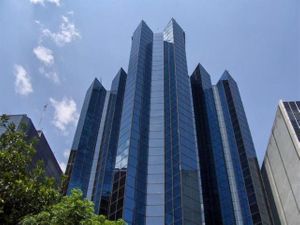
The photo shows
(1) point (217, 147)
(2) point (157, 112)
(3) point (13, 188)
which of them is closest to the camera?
(3) point (13, 188)

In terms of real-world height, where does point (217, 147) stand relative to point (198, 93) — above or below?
below

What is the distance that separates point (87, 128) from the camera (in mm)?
81812

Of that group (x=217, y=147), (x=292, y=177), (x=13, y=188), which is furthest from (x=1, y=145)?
(x=217, y=147)

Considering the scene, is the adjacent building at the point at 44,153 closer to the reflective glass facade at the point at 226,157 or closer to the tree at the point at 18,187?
the reflective glass facade at the point at 226,157

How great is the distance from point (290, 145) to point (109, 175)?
3200 cm

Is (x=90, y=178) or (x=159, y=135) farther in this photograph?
(x=90, y=178)

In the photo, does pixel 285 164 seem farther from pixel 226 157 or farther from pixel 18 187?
pixel 18 187

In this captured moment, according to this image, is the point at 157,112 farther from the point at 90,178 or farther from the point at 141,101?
the point at 90,178

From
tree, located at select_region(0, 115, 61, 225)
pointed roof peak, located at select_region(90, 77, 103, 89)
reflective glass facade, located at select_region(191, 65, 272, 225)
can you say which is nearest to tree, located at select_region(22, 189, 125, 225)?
tree, located at select_region(0, 115, 61, 225)

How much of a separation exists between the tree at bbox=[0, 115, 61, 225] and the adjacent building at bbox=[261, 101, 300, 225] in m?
47.5

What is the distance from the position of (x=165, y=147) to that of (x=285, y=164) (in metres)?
21.9

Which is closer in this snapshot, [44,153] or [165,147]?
[44,153]

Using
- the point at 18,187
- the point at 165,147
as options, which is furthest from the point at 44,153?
the point at 18,187

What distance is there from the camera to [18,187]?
1485 cm
